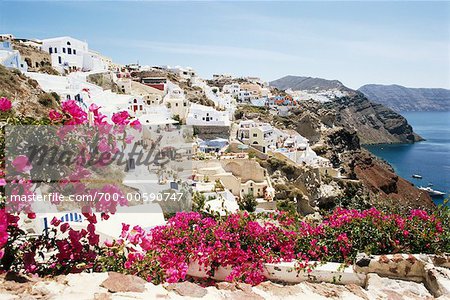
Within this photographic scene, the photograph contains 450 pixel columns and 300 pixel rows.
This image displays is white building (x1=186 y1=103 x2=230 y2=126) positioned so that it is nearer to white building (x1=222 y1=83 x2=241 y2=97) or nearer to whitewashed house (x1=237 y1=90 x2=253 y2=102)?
whitewashed house (x1=237 y1=90 x2=253 y2=102)

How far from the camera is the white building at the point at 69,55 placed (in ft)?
120

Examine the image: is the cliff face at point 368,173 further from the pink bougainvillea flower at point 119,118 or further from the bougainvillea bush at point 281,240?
the pink bougainvillea flower at point 119,118

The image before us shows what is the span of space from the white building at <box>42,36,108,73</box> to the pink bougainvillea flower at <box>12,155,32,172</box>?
3618cm

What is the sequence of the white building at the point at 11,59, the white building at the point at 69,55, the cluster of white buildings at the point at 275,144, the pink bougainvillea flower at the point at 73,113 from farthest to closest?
the white building at the point at 69,55
the cluster of white buildings at the point at 275,144
the white building at the point at 11,59
the pink bougainvillea flower at the point at 73,113

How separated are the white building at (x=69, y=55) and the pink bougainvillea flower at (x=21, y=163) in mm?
36182

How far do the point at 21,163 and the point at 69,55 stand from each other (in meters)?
39.8

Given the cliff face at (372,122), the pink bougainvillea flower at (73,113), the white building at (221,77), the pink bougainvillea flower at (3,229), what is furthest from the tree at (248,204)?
the cliff face at (372,122)

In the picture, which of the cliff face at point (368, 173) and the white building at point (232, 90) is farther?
the white building at point (232, 90)

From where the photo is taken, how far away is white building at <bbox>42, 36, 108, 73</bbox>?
120 feet

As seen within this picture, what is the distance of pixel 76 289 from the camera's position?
2.79 m

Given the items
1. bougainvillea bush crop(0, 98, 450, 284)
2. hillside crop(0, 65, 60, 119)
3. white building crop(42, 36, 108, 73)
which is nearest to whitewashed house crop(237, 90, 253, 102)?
white building crop(42, 36, 108, 73)

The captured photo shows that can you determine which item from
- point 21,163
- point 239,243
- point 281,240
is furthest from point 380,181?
point 21,163

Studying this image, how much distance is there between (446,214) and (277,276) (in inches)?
108

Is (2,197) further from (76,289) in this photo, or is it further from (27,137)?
Result: (76,289)
